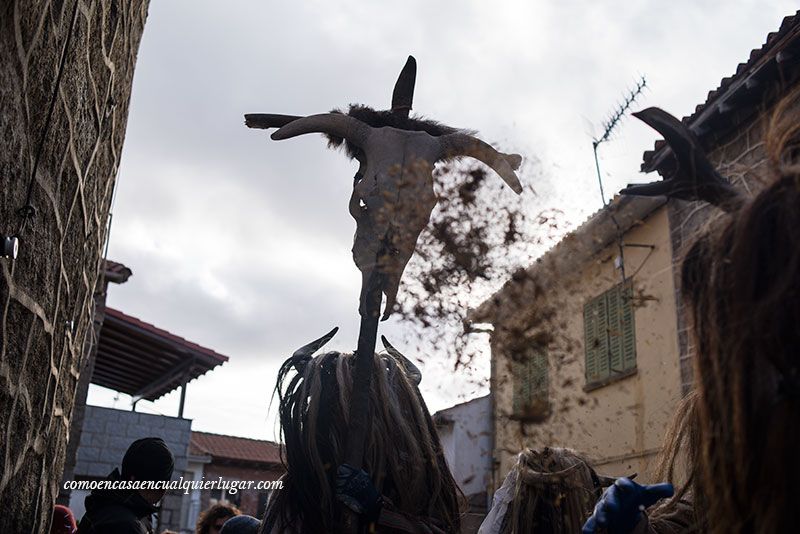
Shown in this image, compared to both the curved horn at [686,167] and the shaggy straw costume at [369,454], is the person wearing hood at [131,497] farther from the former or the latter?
the curved horn at [686,167]

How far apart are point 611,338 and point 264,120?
8.53 m

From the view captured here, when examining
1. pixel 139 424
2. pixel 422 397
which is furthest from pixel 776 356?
pixel 139 424

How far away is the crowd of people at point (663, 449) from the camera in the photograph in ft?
4.78

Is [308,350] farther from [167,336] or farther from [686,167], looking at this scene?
[167,336]

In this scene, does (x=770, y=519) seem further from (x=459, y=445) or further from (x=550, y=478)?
(x=459, y=445)

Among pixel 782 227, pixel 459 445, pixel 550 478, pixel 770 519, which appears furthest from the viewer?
pixel 459 445

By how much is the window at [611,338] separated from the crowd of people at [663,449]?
654 cm

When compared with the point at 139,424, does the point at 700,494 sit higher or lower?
lower

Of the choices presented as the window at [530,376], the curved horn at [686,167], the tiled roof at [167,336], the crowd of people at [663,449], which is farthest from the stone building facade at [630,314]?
the tiled roof at [167,336]

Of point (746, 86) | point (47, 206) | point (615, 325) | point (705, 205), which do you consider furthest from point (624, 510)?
point (615, 325)

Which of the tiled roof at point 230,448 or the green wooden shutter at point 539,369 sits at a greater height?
the tiled roof at point 230,448

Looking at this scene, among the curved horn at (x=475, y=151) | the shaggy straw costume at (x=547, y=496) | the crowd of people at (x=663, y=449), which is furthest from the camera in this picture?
the shaggy straw costume at (x=547, y=496)

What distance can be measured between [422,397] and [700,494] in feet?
4.38

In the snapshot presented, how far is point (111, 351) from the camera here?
1561 cm
